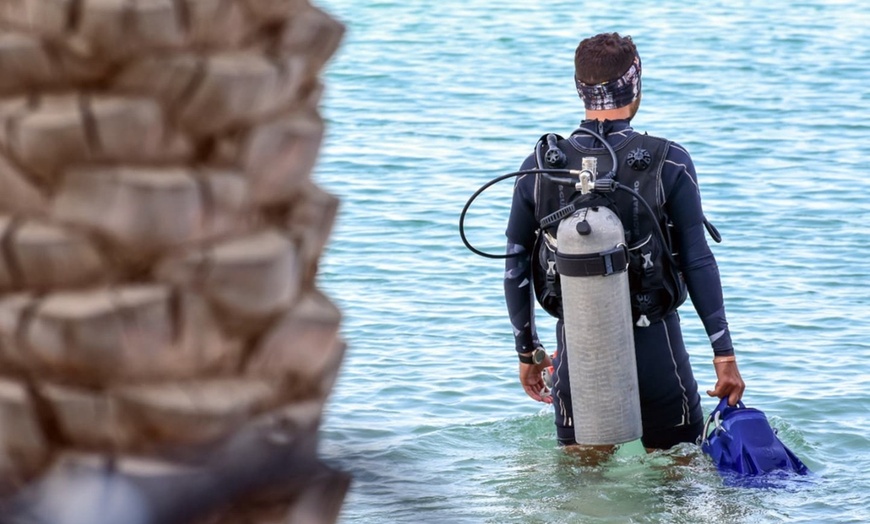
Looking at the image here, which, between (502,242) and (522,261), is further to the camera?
(502,242)

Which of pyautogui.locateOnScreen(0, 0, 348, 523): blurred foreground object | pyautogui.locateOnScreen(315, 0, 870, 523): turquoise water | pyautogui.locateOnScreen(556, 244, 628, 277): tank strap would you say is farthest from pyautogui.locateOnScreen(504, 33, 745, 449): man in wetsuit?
pyautogui.locateOnScreen(0, 0, 348, 523): blurred foreground object

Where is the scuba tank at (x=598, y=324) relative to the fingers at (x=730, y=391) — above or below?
above

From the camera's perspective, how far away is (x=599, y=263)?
4.86 m

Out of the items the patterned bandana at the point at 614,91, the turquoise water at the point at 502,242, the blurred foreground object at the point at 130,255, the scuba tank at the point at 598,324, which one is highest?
the blurred foreground object at the point at 130,255

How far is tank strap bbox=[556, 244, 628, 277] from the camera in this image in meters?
4.86

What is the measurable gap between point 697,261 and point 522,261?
0.69m

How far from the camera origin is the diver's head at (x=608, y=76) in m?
5.11

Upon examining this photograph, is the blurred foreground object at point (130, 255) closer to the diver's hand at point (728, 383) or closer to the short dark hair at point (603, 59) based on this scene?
the short dark hair at point (603, 59)

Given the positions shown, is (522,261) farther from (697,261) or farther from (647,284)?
(697,261)

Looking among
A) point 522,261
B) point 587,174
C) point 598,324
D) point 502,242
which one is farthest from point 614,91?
point 502,242

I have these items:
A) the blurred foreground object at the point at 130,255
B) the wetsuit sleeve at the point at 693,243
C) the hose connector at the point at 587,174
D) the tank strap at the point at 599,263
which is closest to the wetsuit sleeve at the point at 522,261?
the hose connector at the point at 587,174

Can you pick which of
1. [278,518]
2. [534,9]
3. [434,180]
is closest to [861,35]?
[534,9]

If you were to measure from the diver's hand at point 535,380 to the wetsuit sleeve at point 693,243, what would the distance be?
75cm

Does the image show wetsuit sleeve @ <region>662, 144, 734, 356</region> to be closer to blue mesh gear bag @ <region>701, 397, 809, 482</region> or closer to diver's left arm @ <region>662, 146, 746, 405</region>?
diver's left arm @ <region>662, 146, 746, 405</region>
